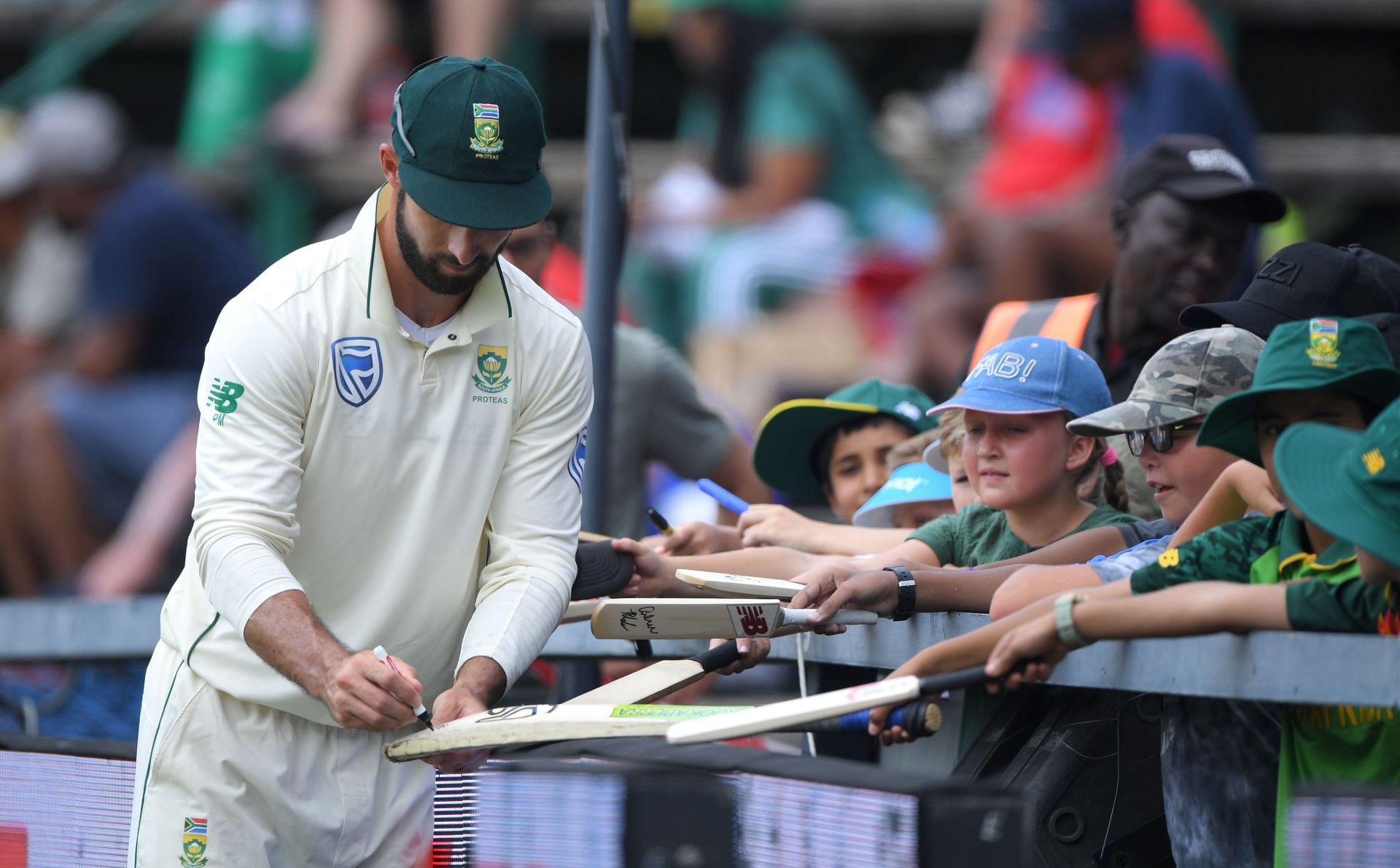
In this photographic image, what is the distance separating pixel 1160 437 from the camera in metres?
A: 3.47

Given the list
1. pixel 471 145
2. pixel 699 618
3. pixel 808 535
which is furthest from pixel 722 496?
pixel 471 145

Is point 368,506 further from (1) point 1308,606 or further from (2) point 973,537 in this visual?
(1) point 1308,606

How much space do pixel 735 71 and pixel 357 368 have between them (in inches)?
240

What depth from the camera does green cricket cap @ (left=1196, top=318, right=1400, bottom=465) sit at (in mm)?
2760

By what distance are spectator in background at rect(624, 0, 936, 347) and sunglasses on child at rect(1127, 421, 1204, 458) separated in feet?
16.1

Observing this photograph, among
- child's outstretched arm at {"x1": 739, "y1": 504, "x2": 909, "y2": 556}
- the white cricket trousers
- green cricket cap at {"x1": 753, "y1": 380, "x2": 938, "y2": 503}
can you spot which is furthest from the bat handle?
green cricket cap at {"x1": 753, "y1": 380, "x2": 938, "y2": 503}

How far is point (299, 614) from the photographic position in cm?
294

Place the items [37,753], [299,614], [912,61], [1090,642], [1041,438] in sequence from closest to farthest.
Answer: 1. [1090,642]
2. [299,614]
3. [37,753]
4. [1041,438]
5. [912,61]

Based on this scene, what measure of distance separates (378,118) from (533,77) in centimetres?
85

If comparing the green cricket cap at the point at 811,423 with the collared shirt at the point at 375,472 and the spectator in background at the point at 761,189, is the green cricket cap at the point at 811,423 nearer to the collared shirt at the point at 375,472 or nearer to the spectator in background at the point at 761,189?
the collared shirt at the point at 375,472

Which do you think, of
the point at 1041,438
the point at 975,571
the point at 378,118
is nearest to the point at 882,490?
the point at 1041,438

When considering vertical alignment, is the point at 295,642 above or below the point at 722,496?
below

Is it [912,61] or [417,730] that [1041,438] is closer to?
[417,730]
